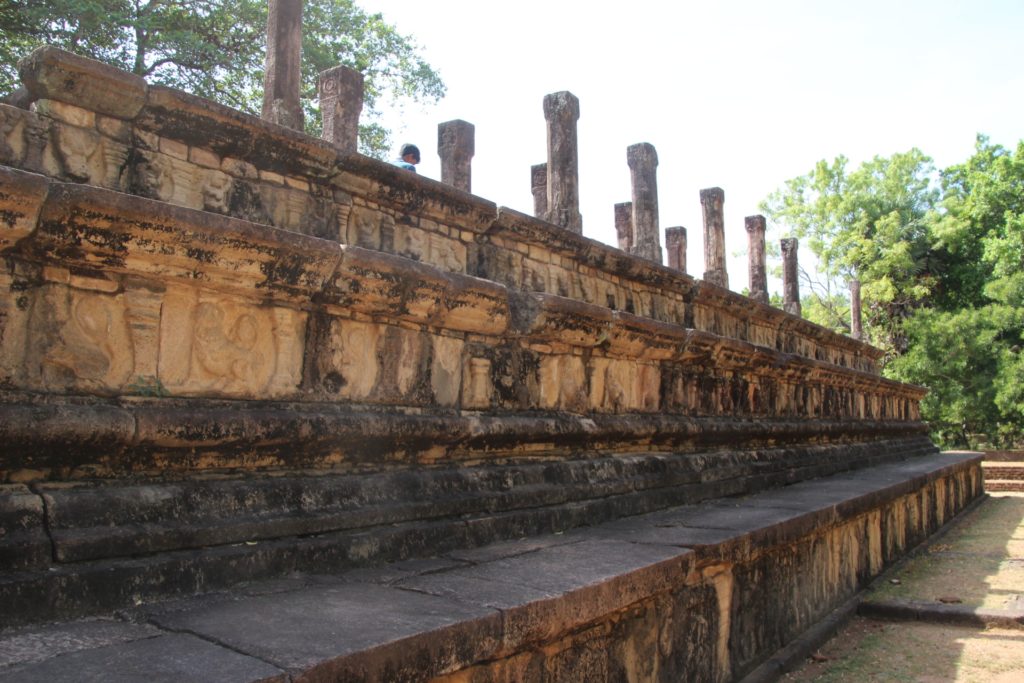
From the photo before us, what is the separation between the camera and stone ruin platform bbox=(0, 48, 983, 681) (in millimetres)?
1954

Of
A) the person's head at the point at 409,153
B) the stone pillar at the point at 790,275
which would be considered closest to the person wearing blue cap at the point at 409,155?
the person's head at the point at 409,153

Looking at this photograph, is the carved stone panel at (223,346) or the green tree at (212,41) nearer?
the carved stone panel at (223,346)

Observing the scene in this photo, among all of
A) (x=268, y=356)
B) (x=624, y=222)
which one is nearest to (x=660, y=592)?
(x=268, y=356)

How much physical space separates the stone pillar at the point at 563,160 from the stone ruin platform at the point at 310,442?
2548 millimetres

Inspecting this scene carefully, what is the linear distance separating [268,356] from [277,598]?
0.89m

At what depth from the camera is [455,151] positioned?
6598 mm

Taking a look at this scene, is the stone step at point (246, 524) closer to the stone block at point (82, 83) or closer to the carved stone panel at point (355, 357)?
the carved stone panel at point (355, 357)

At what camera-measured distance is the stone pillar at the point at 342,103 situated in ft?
19.6

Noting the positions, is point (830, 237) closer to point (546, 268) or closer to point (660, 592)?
point (546, 268)

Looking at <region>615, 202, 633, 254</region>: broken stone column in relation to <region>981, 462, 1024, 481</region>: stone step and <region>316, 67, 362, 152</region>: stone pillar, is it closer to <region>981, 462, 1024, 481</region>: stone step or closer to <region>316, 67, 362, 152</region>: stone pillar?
<region>316, 67, 362, 152</region>: stone pillar

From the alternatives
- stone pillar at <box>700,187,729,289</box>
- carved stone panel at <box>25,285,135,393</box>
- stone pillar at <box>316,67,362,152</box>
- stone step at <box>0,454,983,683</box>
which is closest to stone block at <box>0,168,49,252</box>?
carved stone panel at <box>25,285,135,393</box>

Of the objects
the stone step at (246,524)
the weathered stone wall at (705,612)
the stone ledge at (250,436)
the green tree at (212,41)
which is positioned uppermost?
the green tree at (212,41)

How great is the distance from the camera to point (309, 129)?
17.3m

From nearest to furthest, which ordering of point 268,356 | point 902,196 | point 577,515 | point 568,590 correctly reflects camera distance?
point 568,590
point 268,356
point 577,515
point 902,196
